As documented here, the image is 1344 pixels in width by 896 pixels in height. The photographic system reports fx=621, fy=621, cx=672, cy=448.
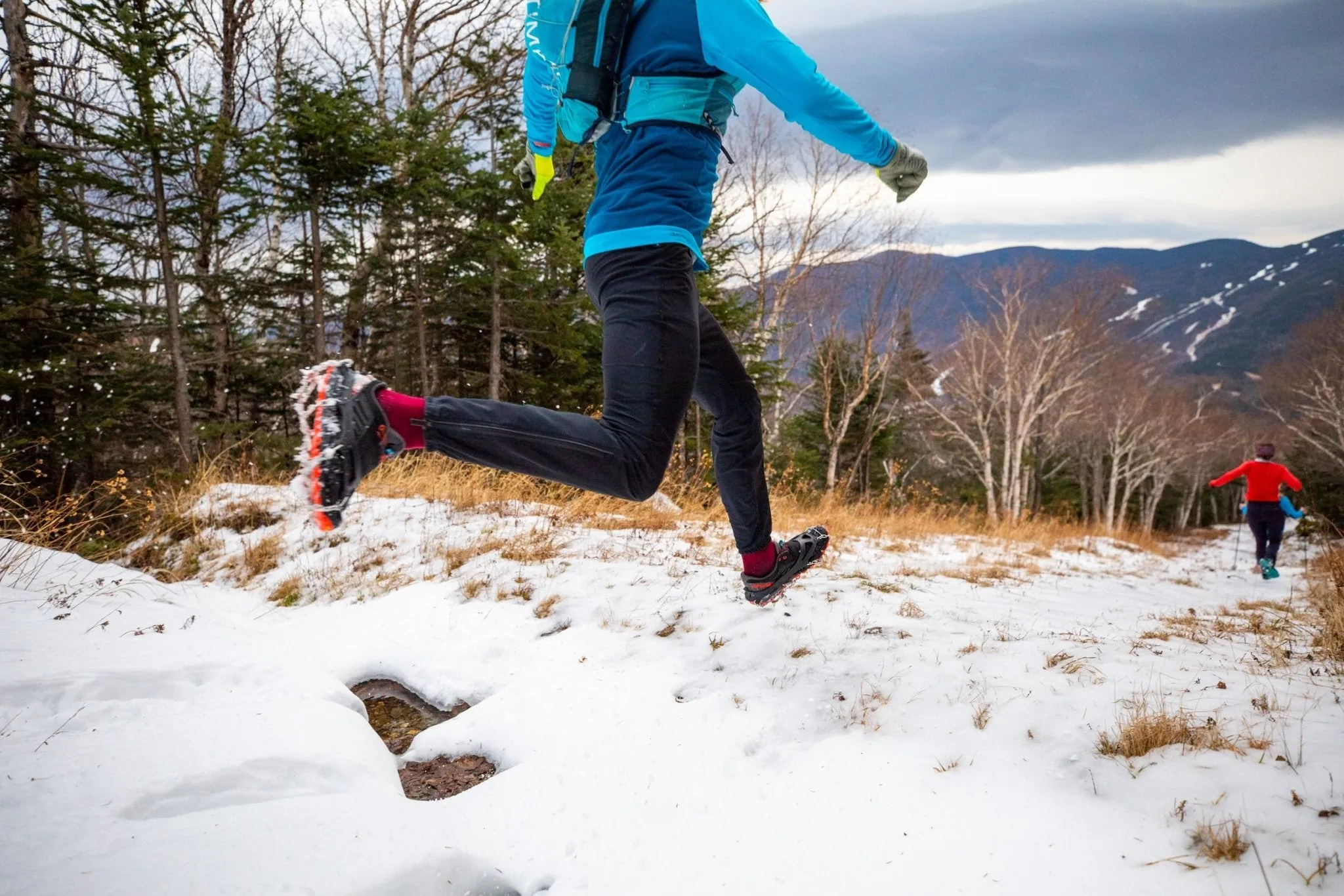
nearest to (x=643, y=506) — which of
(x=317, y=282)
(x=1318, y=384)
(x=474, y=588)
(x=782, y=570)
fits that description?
(x=474, y=588)

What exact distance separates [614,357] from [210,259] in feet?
47.0

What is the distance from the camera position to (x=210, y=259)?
12312 millimetres

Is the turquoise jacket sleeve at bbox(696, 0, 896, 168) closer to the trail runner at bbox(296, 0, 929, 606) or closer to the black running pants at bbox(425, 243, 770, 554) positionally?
the trail runner at bbox(296, 0, 929, 606)

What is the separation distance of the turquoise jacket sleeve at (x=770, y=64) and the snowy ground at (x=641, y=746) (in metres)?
1.68

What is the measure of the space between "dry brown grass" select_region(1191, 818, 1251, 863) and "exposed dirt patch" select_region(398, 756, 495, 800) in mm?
1659

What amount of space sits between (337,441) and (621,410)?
704 millimetres

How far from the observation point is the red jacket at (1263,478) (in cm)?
912

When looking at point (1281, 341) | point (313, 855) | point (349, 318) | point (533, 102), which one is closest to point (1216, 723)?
point (313, 855)

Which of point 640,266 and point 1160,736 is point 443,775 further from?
point 1160,736

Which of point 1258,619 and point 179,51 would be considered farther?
point 179,51

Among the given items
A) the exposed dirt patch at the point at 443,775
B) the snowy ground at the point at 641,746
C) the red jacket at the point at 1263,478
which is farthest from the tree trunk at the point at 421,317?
the red jacket at the point at 1263,478

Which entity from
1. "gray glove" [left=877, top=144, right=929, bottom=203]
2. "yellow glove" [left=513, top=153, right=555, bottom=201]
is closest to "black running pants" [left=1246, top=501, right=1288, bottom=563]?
"gray glove" [left=877, top=144, right=929, bottom=203]

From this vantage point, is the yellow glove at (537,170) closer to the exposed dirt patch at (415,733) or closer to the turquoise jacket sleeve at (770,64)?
the turquoise jacket sleeve at (770,64)

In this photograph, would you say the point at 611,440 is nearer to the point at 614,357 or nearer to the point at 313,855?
the point at 614,357
